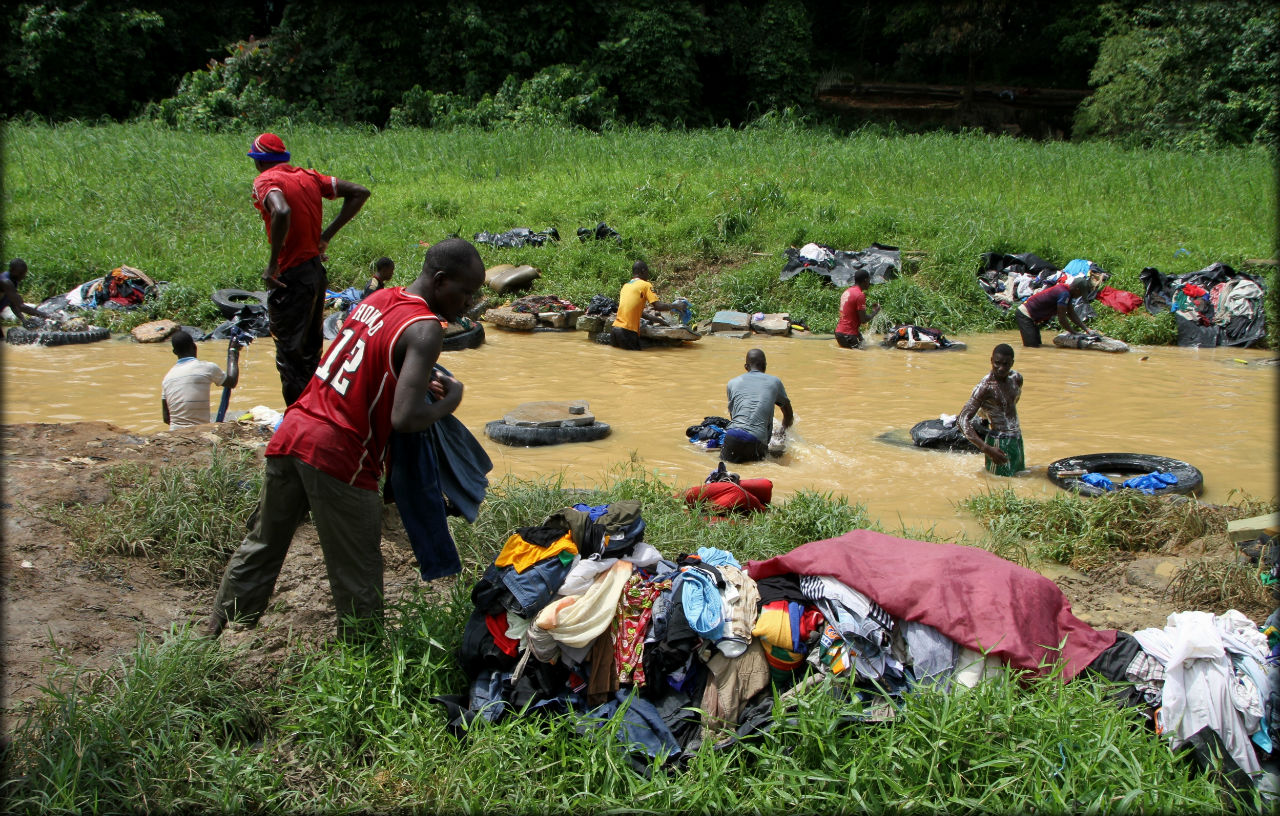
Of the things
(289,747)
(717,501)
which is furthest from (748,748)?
(717,501)

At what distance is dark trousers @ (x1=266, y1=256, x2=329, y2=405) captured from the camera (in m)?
5.07

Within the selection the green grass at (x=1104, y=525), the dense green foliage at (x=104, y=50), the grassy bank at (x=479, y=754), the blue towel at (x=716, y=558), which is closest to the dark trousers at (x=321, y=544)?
the grassy bank at (x=479, y=754)

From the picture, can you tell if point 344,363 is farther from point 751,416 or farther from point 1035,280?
point 1035,280

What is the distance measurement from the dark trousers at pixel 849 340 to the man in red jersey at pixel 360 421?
9.80m

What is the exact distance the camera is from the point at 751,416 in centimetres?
792

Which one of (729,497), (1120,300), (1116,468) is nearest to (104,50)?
(1120,300)

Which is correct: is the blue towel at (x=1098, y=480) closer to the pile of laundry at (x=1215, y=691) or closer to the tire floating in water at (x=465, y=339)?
the pile of laundry at (x=1215, y=691)

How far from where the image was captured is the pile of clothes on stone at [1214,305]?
13078 millimetres

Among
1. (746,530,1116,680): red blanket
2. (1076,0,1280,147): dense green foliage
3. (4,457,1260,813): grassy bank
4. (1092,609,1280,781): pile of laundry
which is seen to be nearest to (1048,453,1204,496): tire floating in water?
(746,530,1116,680): red blanket

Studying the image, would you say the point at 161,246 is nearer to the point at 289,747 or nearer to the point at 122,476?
the point at 122,476

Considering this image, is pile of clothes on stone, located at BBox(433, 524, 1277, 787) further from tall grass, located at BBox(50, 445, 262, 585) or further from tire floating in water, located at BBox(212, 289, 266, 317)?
tire floating in water, located at BBox(212, 289, 266, 317)

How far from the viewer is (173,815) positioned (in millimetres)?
2973

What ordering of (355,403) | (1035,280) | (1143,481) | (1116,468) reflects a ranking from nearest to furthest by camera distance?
1. (355,403)
2. (1143,481)
3. (1116,468)
4. (1035,280)

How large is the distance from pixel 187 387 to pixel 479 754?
4.87 metres
